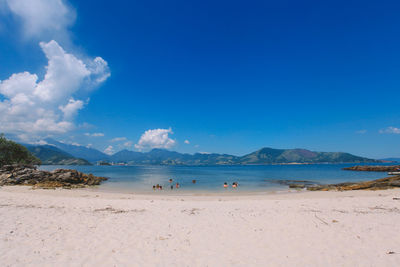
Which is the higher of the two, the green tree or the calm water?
the green tree

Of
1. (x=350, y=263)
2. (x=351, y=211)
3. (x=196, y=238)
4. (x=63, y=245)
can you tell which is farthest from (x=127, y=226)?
(x=351, y=211)

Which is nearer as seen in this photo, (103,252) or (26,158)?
(103,252)

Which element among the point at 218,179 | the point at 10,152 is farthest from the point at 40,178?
the point at 218,179

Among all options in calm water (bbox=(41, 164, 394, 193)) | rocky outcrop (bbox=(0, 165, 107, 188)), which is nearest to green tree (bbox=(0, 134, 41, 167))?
rocky outcrop (bbox=(0, 165, 107, 188))

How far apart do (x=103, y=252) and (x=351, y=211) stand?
1434 cm

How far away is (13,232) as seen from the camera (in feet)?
26.9

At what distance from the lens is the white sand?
618 centimetres

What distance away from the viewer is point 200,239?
804 centimetres

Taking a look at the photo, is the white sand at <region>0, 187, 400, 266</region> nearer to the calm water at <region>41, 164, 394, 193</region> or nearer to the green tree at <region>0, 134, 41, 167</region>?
the calm water at <region>41, 164, 394, 193</region>

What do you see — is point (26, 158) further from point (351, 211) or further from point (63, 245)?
point (351, 211)

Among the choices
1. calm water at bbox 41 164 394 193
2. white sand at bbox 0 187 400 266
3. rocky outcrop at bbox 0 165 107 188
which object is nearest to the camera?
white sand at bbox 0 187 400 266

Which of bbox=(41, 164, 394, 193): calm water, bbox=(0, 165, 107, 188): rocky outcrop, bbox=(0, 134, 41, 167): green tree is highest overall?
bbox=(0, 134, 41, 167): green tree

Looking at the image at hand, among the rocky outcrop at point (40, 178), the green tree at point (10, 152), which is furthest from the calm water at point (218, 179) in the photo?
the green tree at point (10, 152)

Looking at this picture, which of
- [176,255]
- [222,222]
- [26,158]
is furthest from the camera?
[26,158]
